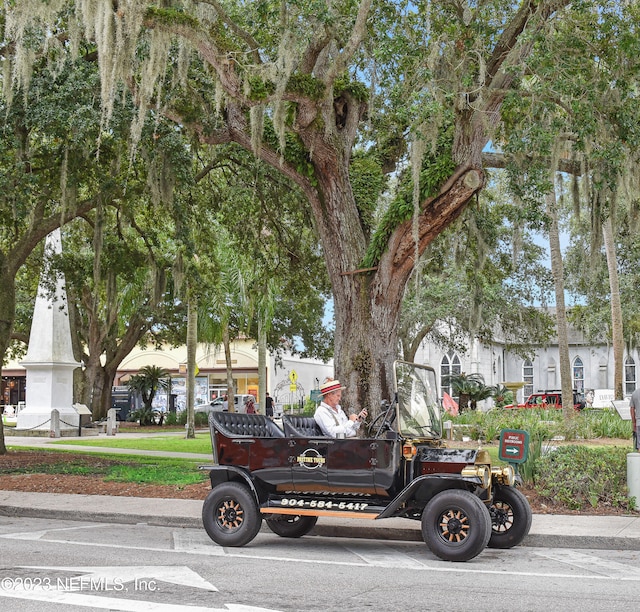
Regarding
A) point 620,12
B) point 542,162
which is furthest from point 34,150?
point 620,12

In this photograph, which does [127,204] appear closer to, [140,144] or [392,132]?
[140,144]

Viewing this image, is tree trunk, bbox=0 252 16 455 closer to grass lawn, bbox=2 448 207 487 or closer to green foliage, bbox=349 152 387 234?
grass lawn, bbox=2 448 207 487

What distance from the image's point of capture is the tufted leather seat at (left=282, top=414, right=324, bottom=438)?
883 centimetres

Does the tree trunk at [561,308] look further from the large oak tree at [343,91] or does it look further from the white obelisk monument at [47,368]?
the white obelisk monument at [47,368]

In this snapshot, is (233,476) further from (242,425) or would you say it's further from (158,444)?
(158,444)

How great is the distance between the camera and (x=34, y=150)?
17172 mm

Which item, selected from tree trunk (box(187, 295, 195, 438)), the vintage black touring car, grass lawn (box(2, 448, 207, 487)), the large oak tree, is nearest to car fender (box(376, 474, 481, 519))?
the vintage black touring car

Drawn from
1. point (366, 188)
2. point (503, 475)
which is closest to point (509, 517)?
point (503, 475)

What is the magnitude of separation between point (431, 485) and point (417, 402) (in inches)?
37.1

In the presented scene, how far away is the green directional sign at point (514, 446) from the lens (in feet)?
36.0

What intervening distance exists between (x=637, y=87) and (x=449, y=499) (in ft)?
33.7

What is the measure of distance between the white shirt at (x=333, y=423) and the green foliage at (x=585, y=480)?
408 cm

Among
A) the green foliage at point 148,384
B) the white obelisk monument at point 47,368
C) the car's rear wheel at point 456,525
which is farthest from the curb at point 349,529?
the green foliage at point 148,384

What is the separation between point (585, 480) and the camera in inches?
447
